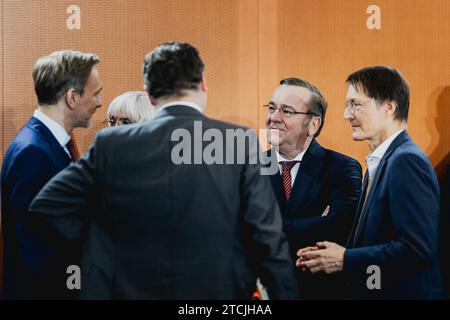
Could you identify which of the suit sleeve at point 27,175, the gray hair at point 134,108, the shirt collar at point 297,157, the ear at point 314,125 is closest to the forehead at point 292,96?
the ear at point 314,125

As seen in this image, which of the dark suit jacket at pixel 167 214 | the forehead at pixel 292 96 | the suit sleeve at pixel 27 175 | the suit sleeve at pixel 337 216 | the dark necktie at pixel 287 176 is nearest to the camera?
the dark suit jacket at pixel 167 214

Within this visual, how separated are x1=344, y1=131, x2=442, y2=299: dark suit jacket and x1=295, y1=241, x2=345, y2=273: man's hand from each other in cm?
5

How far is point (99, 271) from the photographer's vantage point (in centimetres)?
202

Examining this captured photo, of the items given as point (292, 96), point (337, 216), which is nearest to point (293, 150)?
point (292, 96)

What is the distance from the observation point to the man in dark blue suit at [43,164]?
2.41 m

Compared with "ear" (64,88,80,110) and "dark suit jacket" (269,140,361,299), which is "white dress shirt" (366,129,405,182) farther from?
"ear" (64,88,80,110)

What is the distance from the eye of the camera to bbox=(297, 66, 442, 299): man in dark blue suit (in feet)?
7.36

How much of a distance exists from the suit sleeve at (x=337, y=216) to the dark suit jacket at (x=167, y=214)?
0.81 meters

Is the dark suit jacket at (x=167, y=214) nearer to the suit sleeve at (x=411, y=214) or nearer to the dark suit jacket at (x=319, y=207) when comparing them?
the suit sleeve at (x=411, y=214)
